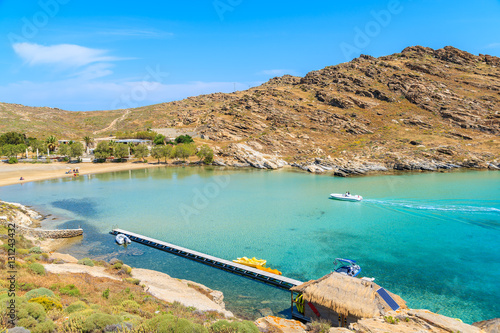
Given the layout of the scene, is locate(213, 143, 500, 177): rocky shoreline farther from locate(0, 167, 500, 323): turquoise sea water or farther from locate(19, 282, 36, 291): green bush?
locate(19, 282, 36, 291): green bush

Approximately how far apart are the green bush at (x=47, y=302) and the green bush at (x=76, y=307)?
14.2 inches

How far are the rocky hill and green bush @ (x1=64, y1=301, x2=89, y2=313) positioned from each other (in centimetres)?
6667

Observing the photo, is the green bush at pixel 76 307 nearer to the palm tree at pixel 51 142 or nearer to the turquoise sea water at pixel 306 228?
the turquoise sea water at pixel 306 228

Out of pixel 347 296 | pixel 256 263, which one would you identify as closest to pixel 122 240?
pixel 256 263

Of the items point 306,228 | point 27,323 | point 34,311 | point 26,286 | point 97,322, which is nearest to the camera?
point 27,323

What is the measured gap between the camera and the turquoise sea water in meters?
20.8

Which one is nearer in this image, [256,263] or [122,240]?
[256,263]

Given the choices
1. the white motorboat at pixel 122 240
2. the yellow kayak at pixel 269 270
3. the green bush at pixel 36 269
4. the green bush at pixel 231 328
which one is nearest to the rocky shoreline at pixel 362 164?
the yellow kayak at pixel 269 270

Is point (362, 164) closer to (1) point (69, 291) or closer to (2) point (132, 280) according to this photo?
(2) point (132, 280)

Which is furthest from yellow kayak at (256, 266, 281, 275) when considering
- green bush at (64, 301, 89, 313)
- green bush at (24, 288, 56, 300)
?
green bush at (24, 288, 56, 300)

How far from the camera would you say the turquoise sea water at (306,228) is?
818 inches

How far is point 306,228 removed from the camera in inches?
1304

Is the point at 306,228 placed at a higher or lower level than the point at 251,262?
higher

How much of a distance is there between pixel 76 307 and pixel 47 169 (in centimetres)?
7897
